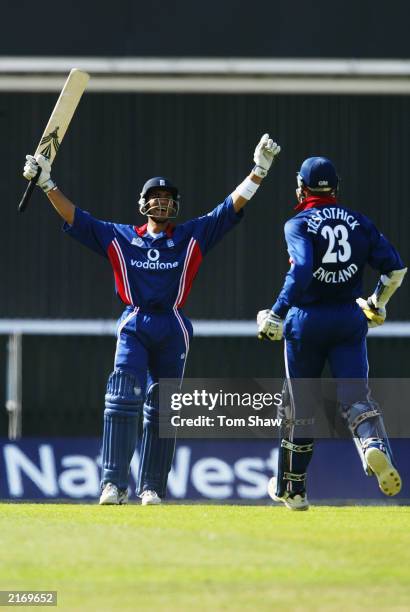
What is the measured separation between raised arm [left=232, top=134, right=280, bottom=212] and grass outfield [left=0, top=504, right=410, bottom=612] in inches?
75.2

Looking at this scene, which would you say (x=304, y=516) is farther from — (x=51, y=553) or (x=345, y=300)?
(x=51, y=553)

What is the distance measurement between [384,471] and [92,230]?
7.67 feet

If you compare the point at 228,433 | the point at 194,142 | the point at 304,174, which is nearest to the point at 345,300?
the point at 304,174

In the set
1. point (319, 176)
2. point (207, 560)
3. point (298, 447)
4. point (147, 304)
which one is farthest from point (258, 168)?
point (207, 560)

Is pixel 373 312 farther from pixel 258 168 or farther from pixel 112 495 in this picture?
pixel 112 495

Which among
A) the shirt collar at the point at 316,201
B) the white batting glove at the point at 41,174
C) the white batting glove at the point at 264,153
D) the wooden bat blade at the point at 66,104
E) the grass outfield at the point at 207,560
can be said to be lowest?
the grass outfield at the point at 207,560

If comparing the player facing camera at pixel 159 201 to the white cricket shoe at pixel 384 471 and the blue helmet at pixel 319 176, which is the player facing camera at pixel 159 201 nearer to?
the blue helmet at pixel 319 176

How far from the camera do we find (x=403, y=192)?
14.6m

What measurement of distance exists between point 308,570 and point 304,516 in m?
1.82

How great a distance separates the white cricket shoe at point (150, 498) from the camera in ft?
30.6

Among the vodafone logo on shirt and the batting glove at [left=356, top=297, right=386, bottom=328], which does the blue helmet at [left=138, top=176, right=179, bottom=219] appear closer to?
the vodafone logo on shirt

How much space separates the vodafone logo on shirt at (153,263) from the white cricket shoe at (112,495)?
1.24m

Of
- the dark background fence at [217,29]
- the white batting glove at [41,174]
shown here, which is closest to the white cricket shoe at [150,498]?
the white batting glove at [41,174]

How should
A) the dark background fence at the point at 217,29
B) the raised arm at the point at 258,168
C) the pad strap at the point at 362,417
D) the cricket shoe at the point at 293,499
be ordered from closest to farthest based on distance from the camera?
the pad strap at the point at 362,417 < the cricket shoe at the point at 293,499 < the raised arm at the point at 258,168 < the dark background fence at the point at 217,29
